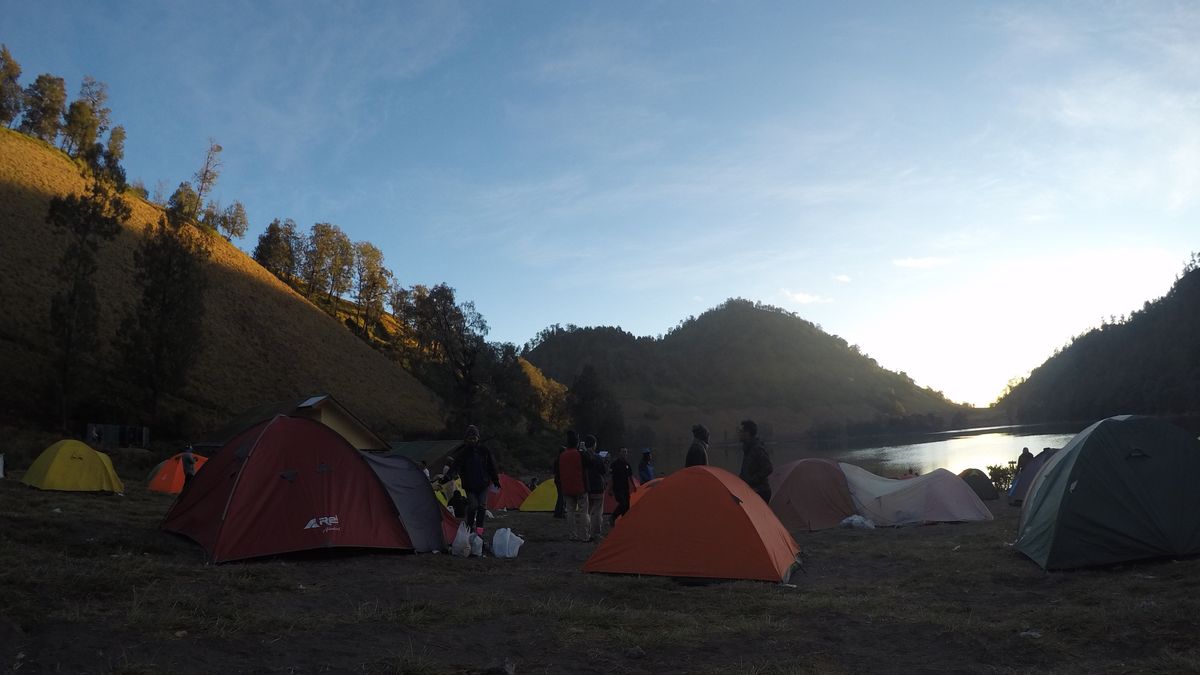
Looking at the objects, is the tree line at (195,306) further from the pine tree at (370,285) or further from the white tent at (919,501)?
the white tent at (919,501)

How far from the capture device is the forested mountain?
77.7 m

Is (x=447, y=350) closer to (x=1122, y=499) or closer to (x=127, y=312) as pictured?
(x=127, y=312)

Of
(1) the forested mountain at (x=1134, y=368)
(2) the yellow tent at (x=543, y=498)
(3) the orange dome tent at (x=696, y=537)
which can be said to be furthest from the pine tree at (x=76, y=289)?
(1) the forested mountain at (x=1134, y=368)

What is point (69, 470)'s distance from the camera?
19.2m

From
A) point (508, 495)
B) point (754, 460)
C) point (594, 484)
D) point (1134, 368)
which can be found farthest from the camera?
point (1134, 368)

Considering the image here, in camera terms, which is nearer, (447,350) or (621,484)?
(621,484)

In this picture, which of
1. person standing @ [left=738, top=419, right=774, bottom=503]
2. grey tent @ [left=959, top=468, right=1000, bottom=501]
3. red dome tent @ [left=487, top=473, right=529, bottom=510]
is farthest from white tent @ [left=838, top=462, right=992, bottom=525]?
red dome tent @ [left=487, top=473, right=529, bottom=510]

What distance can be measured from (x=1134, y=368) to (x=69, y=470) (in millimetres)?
101360

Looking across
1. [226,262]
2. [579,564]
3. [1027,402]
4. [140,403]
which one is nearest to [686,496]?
[579,564]

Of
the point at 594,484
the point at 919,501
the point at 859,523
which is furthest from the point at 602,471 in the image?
the point at 919,501

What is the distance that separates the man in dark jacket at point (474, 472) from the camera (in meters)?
12.7

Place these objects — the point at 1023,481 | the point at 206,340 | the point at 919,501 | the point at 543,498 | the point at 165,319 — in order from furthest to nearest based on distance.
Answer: the point at 206,340 < the point at 165,319 < the point at 543,498 < the point at 1023,481 < the point at 919,501

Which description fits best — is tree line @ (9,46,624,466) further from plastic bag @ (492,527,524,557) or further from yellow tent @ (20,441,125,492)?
plastic bag @ (492,527,524,557)

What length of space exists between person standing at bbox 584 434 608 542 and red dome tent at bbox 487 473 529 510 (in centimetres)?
1006
